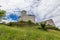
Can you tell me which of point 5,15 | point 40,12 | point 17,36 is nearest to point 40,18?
point 40,12

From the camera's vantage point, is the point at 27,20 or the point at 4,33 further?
the point at 27,20

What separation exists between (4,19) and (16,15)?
449mm

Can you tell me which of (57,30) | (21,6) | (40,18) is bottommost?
(57,30)

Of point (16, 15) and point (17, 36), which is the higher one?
point (16, 15)

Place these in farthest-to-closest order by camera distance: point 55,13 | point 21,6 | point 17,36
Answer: point 21,6 → point 55,13 → point 17,36

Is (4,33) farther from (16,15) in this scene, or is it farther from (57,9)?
(57,9)

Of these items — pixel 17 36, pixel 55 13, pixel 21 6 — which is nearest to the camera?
pixel 17 36

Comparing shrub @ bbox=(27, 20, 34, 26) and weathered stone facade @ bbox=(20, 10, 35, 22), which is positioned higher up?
weathered stone facade @ bbox=(20, 10, 35, 22)

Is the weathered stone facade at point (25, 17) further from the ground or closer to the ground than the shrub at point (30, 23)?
further from the ground

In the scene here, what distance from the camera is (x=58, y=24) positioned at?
4.79 metres

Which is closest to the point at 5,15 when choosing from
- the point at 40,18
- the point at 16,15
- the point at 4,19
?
the point at 4,19

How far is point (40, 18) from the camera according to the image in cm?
484

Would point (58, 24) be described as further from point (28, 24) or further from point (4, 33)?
point (4, 33)

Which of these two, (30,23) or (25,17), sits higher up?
(25,17)
